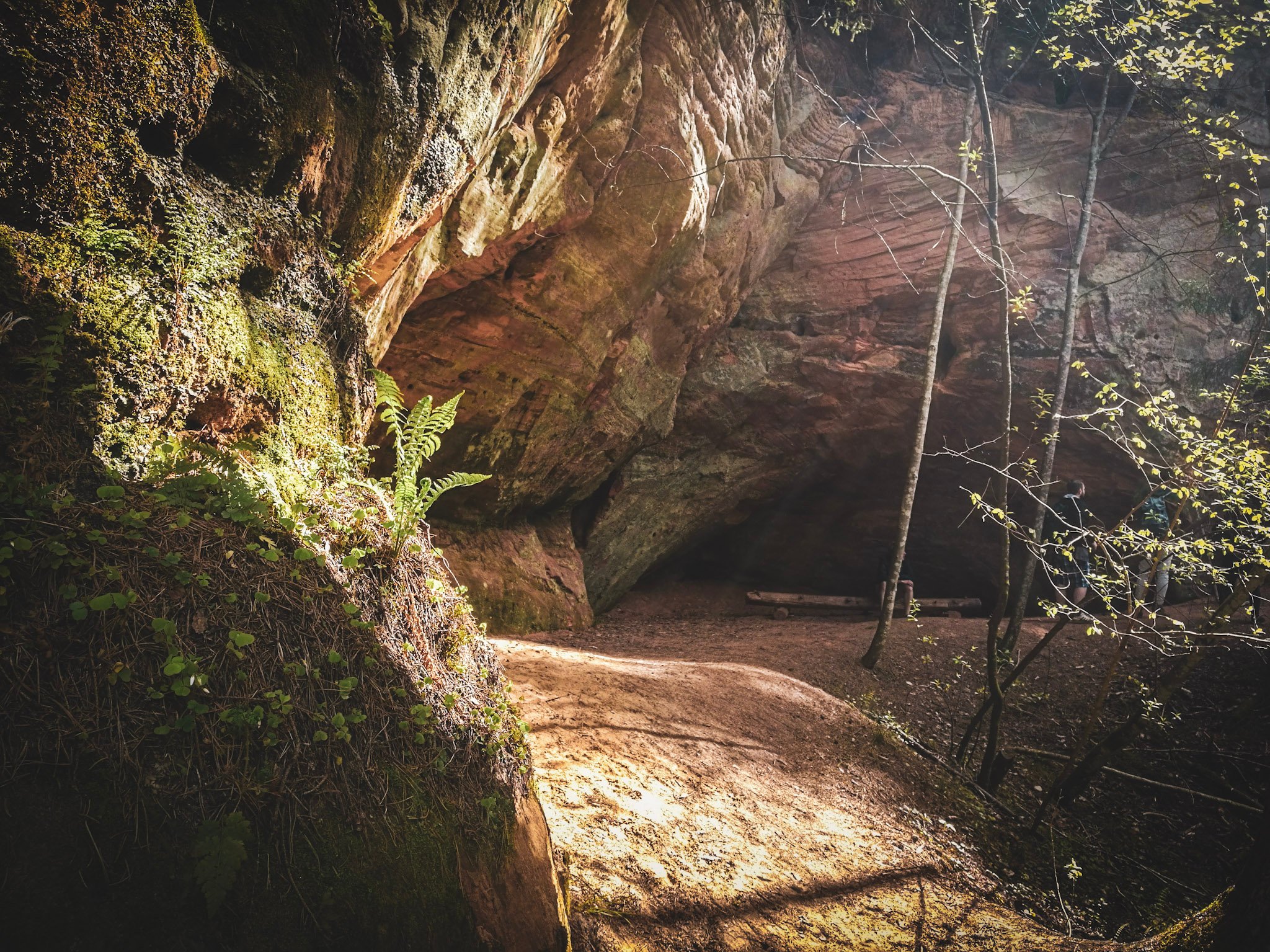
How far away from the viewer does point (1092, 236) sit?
14.3 m

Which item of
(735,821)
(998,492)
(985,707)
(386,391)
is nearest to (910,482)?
(998,492)

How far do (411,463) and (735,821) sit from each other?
3425 mm

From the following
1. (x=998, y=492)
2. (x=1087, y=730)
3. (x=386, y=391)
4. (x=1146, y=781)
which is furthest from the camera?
(x=998, y=492)

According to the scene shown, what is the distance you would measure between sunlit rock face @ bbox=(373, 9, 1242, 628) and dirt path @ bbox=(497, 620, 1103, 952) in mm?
4366

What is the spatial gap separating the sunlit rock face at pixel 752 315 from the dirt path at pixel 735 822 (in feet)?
→ 14.3

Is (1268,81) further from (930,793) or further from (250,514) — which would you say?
(250,514)

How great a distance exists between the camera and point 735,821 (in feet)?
15.1

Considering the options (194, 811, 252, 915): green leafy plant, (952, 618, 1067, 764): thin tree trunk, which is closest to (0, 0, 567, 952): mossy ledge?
(194, 811, 252, 915): green leafy plant

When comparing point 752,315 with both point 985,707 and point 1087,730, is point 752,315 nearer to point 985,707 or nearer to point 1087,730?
point 985,707

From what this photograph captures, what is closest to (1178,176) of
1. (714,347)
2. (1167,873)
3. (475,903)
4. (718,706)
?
(714,347)

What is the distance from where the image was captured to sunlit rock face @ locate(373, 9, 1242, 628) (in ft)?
29.1

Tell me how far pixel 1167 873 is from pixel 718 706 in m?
5.24

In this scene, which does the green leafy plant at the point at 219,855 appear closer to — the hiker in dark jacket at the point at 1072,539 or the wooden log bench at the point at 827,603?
the hiker in dark jacket at the point at 1072,539

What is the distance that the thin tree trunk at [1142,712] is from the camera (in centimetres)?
608
